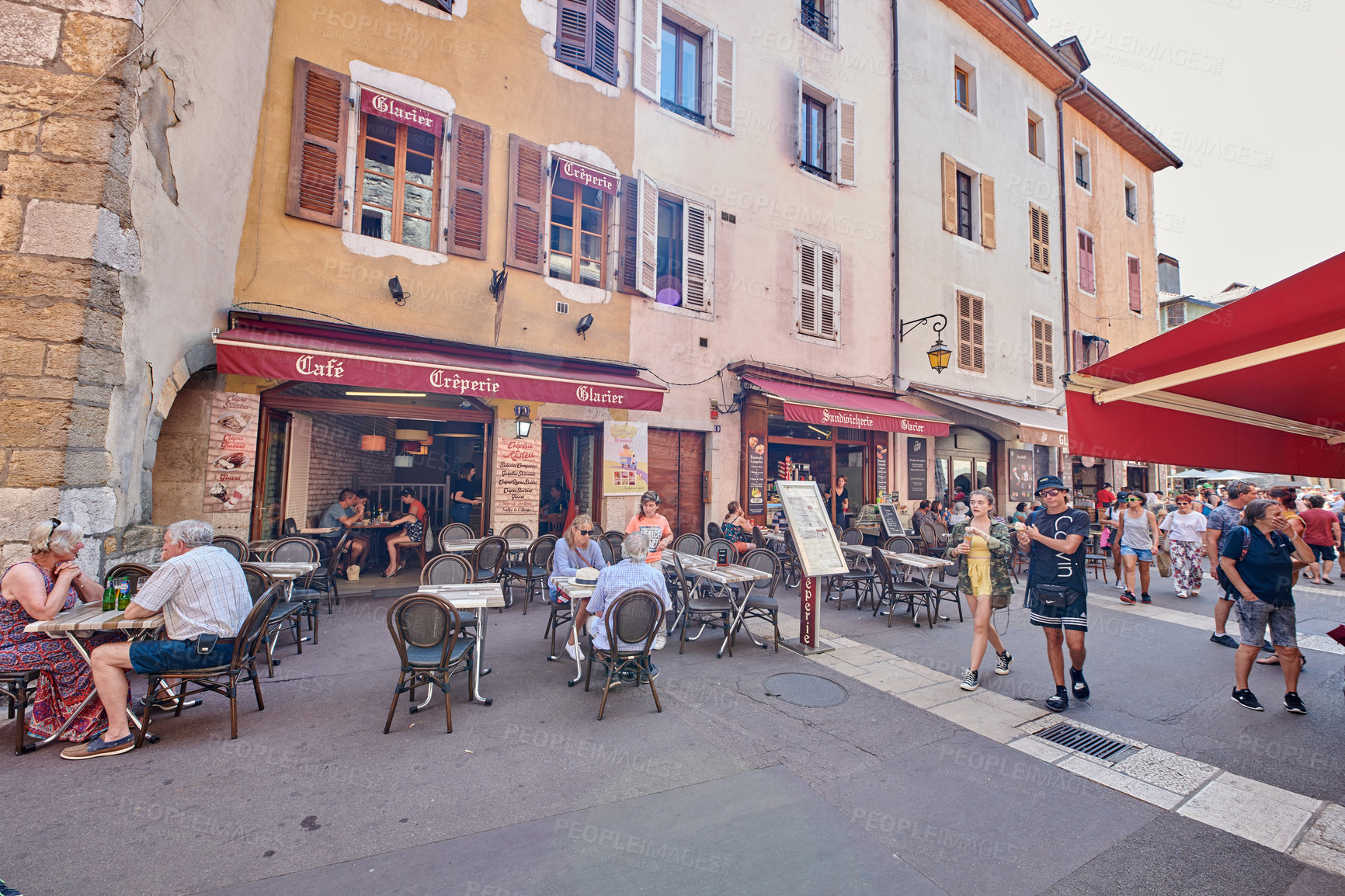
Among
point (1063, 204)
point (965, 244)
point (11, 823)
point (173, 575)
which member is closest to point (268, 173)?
point (173, 575)

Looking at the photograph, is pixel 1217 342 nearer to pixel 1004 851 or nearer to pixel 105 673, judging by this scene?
pixel 1004 851

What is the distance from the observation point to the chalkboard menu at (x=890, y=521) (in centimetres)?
1132

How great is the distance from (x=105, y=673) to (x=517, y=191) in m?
7.43

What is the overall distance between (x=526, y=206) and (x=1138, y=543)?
10381mm

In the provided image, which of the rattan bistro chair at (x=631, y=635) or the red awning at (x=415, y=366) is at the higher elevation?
the red awning at (x=415, y=366)

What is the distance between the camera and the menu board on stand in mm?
5793

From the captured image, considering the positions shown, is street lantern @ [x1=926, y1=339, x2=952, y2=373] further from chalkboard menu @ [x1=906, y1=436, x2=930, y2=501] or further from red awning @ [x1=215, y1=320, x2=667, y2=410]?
red awning @ [x1=215, y1=320, x2=667, y2=410]

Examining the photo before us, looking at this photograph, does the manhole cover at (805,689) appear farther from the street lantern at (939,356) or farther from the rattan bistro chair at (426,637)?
the street lantern at (939,356)

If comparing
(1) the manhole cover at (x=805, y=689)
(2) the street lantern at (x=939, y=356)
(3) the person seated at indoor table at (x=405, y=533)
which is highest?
(2) the street lantern at (x=939, y=356)

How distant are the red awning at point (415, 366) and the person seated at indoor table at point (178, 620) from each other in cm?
283

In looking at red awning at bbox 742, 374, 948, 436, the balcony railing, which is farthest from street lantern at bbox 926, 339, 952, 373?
the balcony railing

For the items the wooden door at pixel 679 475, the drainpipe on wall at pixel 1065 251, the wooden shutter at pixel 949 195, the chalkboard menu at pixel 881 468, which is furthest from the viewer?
the drainpipe on wall at pixel 1065 251

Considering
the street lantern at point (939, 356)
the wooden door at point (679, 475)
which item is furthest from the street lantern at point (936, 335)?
the wooden door at point (679, 475)

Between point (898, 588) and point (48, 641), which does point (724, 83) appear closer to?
point (898, 588)
